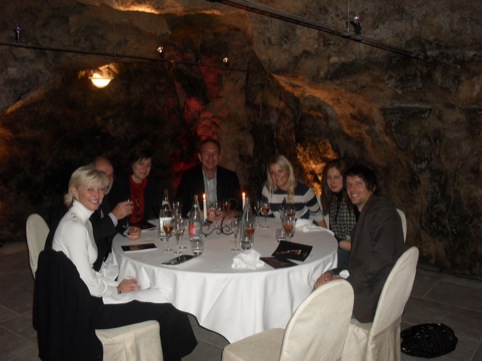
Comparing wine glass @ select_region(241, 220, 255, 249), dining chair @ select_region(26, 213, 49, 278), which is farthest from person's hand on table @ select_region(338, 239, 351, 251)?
dining chair @ select_region(26, 213, 49, 278)

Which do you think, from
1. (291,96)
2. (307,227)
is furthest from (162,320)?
(291,96)

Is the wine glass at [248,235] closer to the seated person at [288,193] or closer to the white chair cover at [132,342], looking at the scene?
the white chair cover at [132,342]

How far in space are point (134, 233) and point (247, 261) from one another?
1.13m

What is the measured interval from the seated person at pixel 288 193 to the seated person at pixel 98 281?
1814mm

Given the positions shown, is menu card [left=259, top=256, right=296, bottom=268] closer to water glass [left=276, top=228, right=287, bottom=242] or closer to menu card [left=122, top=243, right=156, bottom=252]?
water glass [left=276, top=228, right=287, bottom=242]

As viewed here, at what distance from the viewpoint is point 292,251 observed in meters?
3.11

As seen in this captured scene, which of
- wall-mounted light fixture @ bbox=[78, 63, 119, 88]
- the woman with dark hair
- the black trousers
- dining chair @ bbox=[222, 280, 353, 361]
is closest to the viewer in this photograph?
dining chair @ bbox=[222, 280, 353, 361]

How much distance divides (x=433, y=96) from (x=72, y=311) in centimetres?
469

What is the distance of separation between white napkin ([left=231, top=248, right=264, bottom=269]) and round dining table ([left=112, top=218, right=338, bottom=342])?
0.03 m

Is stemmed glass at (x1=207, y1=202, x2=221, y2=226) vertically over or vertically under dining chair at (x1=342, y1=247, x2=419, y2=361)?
over

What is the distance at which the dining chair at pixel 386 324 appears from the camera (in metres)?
2.51

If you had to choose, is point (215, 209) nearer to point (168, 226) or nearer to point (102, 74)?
point (168, 226)

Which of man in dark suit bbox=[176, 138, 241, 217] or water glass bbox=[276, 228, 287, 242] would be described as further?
man in dark suit bbox=[176, 138, 241, 217]

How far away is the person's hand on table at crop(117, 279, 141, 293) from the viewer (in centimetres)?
285
